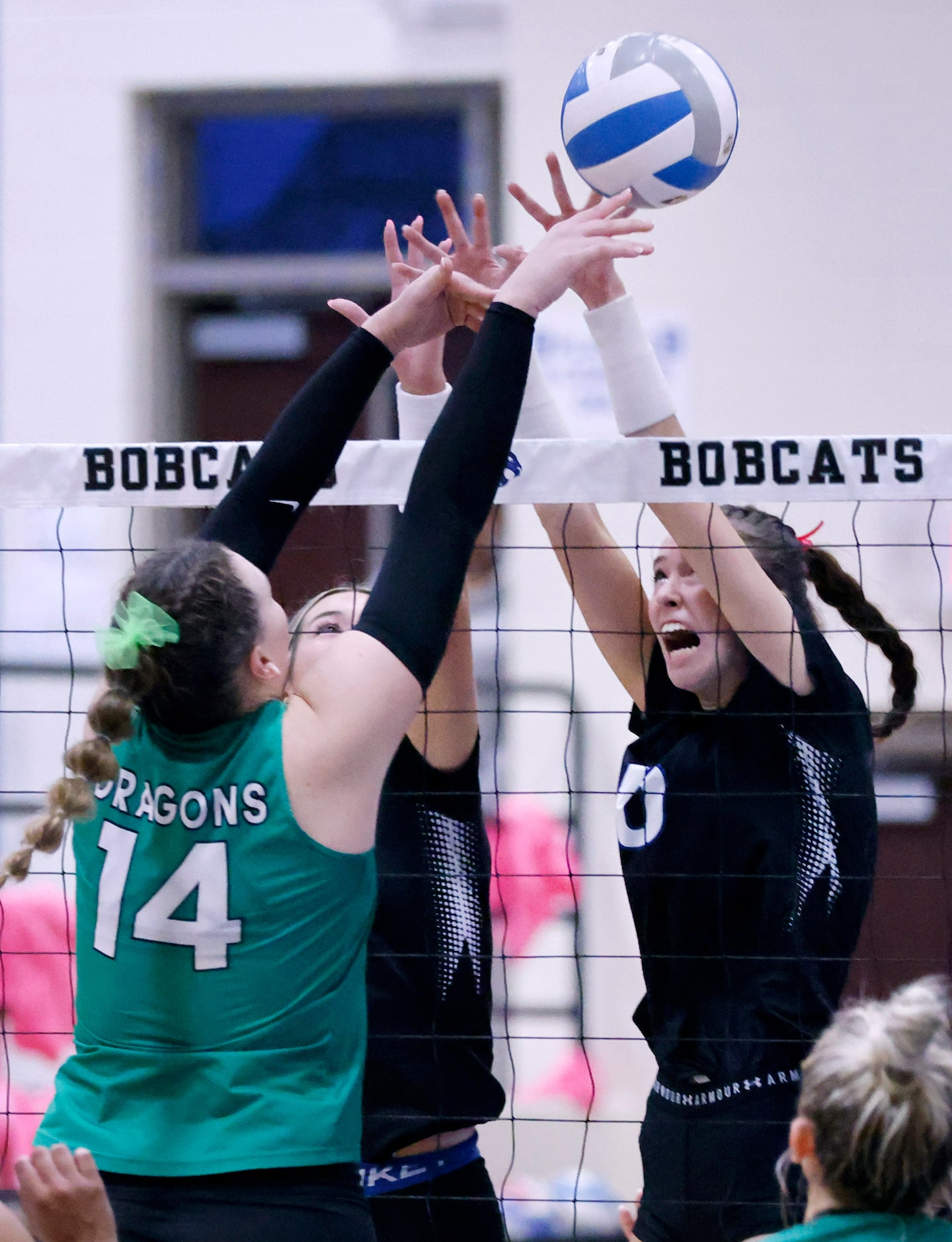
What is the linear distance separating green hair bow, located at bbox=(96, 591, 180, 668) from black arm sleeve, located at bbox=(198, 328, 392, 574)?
0.34m

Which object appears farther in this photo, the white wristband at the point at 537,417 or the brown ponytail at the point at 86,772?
the white wristband at the point at 537,417

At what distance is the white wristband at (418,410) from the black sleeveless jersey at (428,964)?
0.53 meters

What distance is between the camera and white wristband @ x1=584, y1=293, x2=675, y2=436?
2.18m

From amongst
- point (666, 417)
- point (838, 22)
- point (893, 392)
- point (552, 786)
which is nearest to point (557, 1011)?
point (552, 786)

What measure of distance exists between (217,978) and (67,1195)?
10.3 inches

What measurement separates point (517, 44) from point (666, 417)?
10.7ft

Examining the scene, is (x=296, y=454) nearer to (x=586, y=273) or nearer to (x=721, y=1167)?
(x=586, y=273)

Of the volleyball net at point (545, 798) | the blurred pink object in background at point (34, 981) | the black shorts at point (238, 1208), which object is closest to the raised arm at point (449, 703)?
the black shorts at point (238, 1208)

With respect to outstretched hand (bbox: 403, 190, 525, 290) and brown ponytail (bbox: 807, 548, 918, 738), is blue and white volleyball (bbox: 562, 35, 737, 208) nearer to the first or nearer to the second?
outstretched hand (bbox: 403, 190, 525, 290)

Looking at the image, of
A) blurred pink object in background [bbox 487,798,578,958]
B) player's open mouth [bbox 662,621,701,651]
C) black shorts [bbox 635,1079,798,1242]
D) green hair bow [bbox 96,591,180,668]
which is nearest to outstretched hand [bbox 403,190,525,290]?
player's open mouth [bbox 662,621,701,651]

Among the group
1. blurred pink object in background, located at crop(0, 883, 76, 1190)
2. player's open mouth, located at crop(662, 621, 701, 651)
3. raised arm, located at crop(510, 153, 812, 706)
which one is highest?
raised arm, located at crop(510, 153, 812, 706)

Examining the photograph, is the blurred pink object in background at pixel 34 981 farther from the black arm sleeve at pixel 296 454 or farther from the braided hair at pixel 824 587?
the braided hair at pixel 824 587

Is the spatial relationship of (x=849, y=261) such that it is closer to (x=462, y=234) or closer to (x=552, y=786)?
(x=552, y=786)

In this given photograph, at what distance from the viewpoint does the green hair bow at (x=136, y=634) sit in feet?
5.36
